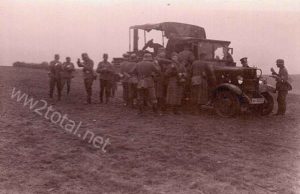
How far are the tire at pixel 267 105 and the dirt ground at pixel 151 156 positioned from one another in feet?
4.29

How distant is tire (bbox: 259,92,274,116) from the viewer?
11.6 metres

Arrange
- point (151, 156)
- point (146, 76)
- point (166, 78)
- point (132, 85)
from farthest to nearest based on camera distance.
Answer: point (132, 85) < point (166, 78) < point (146, 76) < point (151, 156)

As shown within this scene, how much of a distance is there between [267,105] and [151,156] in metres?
6.17

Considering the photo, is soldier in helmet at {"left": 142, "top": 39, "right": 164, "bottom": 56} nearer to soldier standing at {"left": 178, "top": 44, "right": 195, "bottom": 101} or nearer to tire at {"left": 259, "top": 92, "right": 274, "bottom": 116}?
soldier standing at {"left": 178, "top": 44, "right": 195, "bottom": 101}

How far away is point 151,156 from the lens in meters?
6.49

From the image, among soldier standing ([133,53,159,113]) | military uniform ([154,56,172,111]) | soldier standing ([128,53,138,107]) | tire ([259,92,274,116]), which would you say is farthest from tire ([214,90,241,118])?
soldier standing ([128,53,138,107])

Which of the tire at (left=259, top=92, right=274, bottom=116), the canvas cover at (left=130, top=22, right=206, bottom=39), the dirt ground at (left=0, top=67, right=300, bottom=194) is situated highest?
the canvas cover at (left=130, top=22, right=206, bottom=39)

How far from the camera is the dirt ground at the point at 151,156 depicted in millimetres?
5219

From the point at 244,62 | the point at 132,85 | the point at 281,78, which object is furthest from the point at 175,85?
the point at 281,78

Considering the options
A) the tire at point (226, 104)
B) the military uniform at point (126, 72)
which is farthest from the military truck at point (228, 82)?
the military uniform at point (126, 72)

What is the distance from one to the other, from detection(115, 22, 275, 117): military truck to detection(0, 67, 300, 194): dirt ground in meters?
0.72

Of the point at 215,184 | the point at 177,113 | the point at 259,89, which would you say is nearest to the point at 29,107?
the point at 177,113

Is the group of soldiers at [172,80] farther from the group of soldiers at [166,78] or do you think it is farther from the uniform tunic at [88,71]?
the uniform tunic at [88,71]

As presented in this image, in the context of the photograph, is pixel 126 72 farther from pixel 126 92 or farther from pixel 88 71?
pixel 88 71
